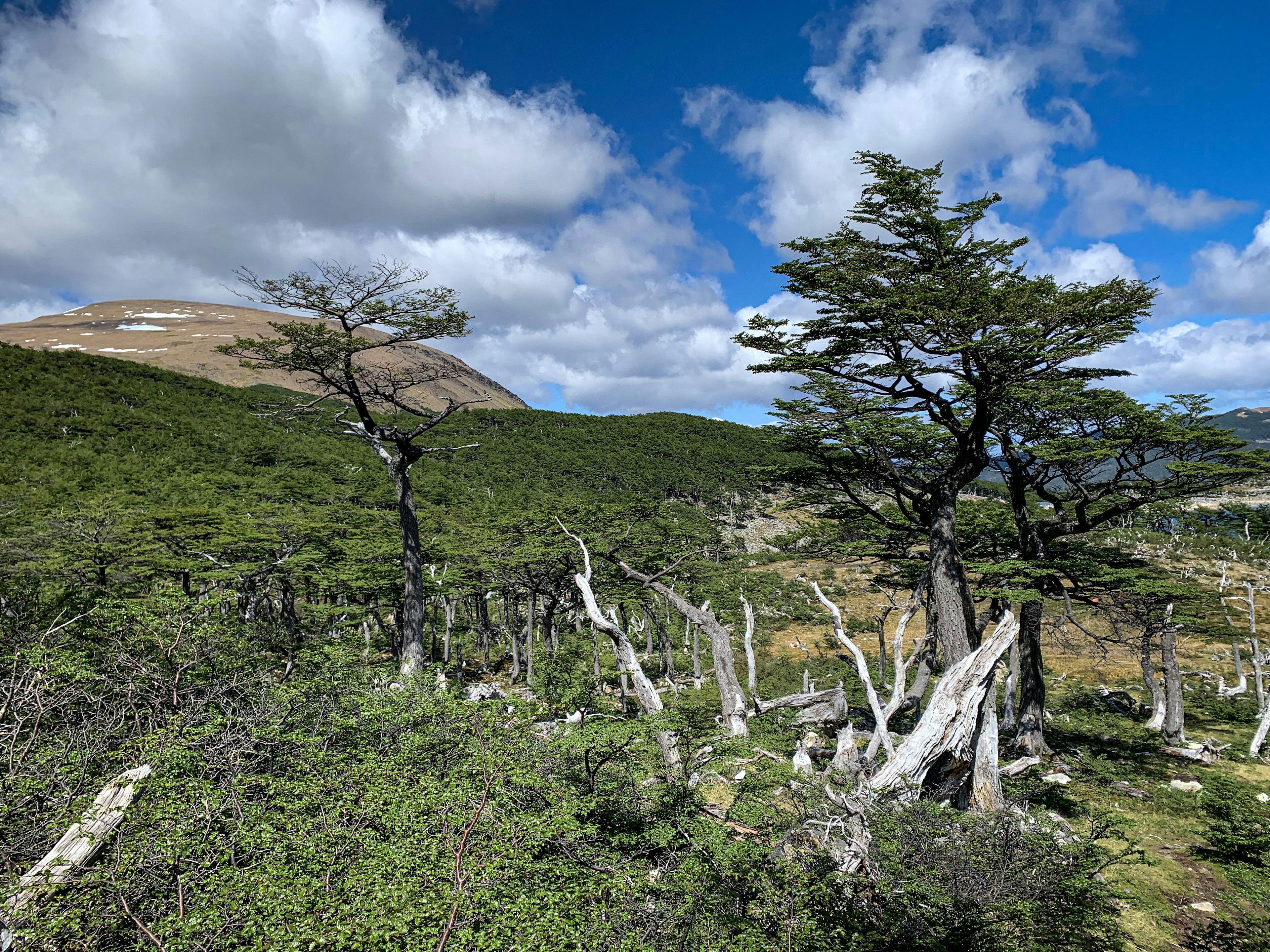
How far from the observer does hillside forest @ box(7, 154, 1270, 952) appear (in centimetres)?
545

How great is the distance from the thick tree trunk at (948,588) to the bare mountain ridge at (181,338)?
253 feet

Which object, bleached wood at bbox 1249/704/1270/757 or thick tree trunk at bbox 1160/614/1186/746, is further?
thick tree trunk at bbox 1160/614/1186/746

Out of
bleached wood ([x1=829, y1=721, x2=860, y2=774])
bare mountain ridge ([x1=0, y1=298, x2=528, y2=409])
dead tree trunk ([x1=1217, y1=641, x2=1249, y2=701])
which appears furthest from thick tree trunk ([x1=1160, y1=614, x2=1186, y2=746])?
bare mountain ridge ([x1=0, y1=298, x2=528, y2=409])

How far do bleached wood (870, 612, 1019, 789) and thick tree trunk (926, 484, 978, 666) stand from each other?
143cm

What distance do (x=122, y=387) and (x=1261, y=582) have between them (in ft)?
319

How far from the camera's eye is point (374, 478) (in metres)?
51.4

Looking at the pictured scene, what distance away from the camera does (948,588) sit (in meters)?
10.9

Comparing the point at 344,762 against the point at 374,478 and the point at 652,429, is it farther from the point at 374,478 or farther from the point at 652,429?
the point at 652,429

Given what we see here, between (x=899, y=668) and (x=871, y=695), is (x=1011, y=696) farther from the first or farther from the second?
(x=871, y=695)

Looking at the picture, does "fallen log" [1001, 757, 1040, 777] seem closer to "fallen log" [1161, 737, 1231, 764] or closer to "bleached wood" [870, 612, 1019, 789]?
"bleached wood" [870, 612, 1019, 789]

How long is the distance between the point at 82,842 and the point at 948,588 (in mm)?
12867

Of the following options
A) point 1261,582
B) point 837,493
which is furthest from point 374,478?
point 1261,582

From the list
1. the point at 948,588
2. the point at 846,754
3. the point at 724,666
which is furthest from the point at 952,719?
the point at 724,666

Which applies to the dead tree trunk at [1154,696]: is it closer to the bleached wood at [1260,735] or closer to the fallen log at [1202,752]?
the fallen log at [1202,752]
